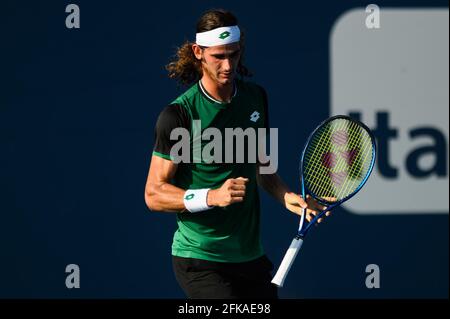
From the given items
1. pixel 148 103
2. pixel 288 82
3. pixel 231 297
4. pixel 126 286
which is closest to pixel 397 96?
pixel 288 82

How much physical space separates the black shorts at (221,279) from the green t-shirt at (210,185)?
0.03m

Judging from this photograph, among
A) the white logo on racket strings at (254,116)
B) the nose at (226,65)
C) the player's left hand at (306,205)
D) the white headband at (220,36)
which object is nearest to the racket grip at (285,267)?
the player's left hand at (306,205)

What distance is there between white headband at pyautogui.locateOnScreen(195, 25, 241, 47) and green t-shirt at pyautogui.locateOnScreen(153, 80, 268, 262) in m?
0.16

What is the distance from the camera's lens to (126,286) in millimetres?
5379

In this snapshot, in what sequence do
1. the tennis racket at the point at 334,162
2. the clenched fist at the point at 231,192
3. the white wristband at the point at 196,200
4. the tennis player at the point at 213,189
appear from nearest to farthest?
the clenched fist at the point at 231,192, the white wristband at the point at 196,200, the tennis player at the point at 213,189, the tennis racket at the point at 334,162

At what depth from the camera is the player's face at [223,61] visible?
3.71m

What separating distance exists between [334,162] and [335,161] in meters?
0.02

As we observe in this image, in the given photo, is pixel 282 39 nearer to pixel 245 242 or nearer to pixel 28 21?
pixel 28 21

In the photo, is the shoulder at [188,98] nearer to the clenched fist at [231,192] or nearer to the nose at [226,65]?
the nose at [226,65]

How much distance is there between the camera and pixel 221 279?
12.2 feet

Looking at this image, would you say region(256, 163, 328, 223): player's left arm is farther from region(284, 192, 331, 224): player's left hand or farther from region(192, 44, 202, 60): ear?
region(192, 44, 202, 60): ear

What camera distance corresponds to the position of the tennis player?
12.1 ft

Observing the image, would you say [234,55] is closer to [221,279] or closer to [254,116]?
[254,116]

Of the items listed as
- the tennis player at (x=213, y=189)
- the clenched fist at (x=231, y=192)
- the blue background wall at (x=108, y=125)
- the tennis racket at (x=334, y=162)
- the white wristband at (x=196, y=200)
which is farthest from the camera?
the blue background wall at (x=108, y=125)
